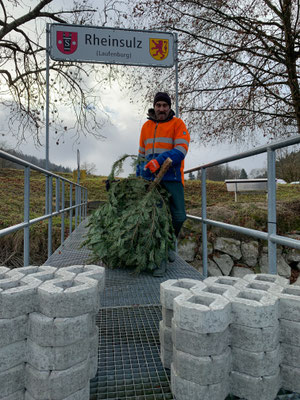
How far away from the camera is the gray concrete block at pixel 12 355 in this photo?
1159 mm

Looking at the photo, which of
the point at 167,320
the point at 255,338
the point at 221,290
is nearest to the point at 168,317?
the point at 167,320

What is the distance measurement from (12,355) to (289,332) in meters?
1.19

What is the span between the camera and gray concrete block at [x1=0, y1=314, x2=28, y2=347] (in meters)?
1.17

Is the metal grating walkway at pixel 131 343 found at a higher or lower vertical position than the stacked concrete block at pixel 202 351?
lower

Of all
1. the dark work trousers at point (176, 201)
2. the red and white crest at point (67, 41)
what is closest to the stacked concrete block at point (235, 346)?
the dark work trousers at point (176, 201)

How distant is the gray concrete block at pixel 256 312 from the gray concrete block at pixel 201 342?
87 mm

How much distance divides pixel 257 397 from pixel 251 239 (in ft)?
20.7

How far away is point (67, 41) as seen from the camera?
431 centimetres

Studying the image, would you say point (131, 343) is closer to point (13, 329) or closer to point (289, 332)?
point (13, 329)

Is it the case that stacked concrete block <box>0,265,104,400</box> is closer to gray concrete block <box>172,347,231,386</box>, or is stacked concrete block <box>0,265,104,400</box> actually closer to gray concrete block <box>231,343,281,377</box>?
gray concrete block <box>172,347,231,386</box>

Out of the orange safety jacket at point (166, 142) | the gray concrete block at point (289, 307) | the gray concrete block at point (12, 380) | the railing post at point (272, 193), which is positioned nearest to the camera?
the gray concrete block at point (12, 380)

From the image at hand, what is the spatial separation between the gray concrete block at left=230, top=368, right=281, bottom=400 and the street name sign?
13.8 ft

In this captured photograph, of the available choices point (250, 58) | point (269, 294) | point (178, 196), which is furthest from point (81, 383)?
point (250, 58)

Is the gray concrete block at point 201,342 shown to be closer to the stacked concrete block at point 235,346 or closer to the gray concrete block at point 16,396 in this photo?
the stacked concrete block at point 235,346
